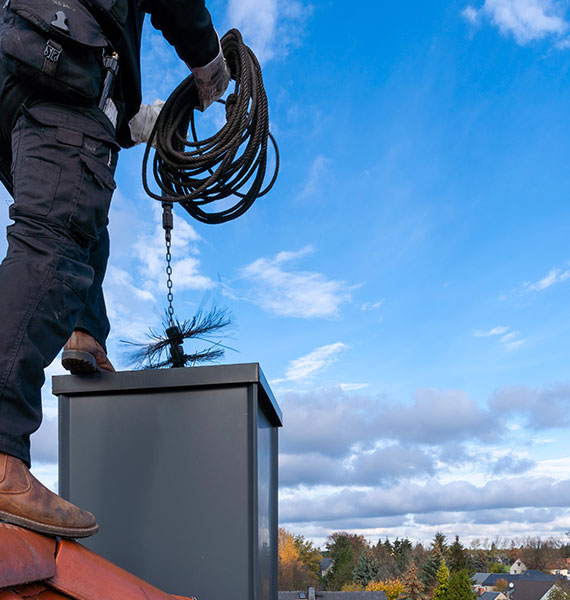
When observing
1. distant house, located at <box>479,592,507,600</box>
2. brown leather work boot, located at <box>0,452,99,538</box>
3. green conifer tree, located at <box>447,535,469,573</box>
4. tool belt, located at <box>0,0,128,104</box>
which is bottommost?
distant house, located at <box>479,592,507,600</box>

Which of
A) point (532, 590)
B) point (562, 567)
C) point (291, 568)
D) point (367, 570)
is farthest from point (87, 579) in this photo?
point (562, 567)

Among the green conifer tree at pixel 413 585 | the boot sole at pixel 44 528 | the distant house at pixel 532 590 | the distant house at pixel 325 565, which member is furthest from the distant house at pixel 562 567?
the boot sole at pixel 44 528

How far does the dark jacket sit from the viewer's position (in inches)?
67.6

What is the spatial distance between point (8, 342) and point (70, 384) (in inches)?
31.9

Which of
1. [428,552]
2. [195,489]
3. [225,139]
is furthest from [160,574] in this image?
[428,552]

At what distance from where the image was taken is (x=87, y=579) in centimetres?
112

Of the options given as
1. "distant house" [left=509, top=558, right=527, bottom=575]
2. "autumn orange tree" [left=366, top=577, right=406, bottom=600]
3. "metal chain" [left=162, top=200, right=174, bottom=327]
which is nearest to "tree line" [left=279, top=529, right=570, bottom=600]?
"autumn orange tree" [left=366, top=577, right=406, bottom=600]

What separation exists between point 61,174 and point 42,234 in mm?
136

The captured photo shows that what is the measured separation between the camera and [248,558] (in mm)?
1650

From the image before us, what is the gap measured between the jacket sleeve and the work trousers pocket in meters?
0.60

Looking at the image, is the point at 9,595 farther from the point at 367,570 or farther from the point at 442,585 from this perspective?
the point at 367,570

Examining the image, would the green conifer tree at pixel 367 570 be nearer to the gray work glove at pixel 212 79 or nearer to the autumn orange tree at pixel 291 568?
the autumn orange tree at pixel 291 568

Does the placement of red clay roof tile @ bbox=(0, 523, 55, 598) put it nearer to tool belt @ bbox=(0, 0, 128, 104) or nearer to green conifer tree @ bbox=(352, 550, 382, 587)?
tool belt @ bbox=(0, 0, 128, 104)

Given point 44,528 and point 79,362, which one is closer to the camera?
point 44,528
